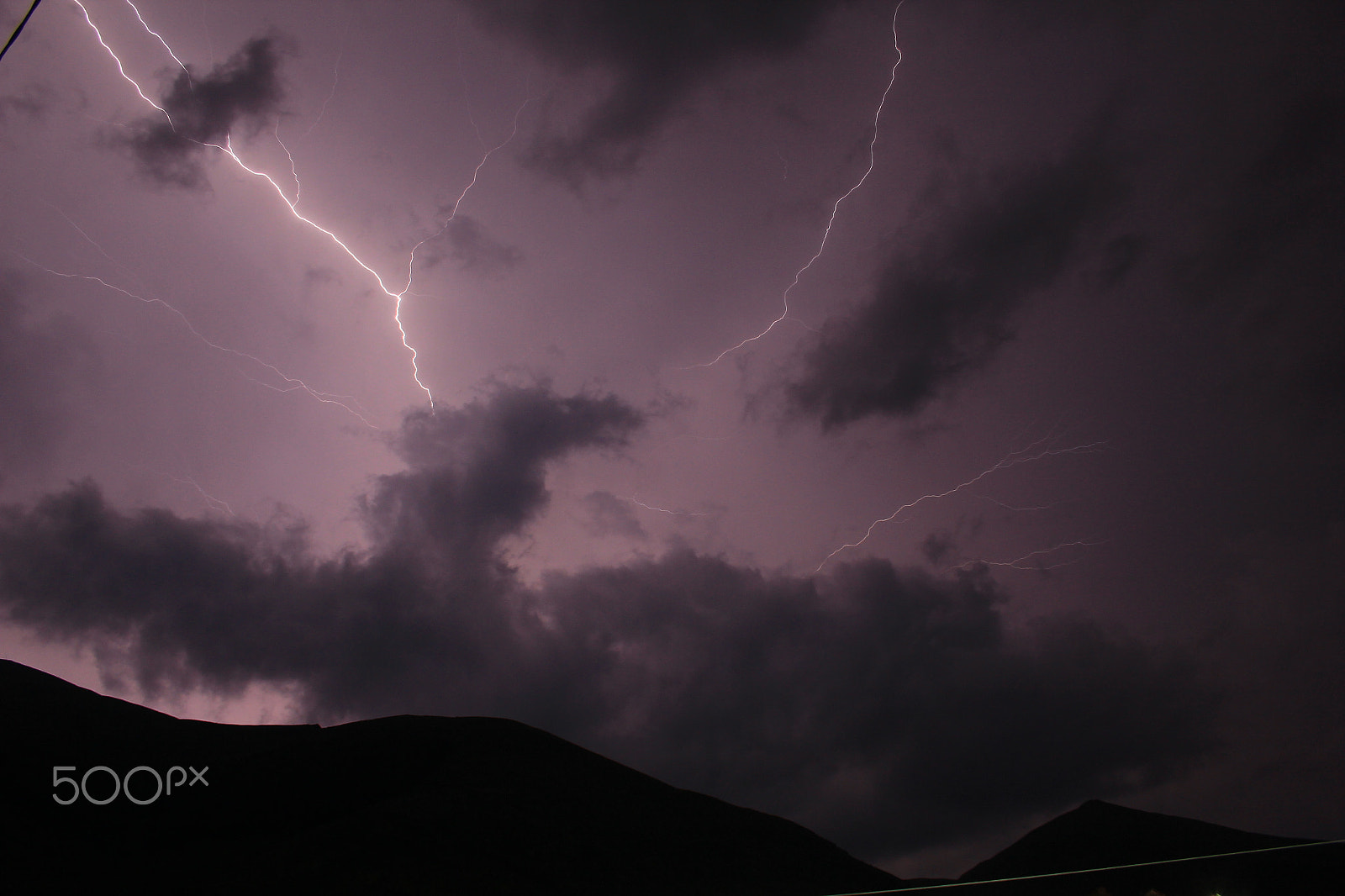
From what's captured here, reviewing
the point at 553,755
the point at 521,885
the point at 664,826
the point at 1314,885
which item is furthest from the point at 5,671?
the point at 1314,885

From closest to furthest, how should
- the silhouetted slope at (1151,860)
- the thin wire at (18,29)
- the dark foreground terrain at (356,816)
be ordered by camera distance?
the thin wire at (18,29), the dark foreground terrain at (356,816), the silhouetted slope at (1151,860)

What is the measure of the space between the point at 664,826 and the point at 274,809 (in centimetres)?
1916

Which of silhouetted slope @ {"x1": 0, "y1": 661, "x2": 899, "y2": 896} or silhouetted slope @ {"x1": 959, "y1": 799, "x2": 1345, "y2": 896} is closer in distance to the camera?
silhouetted slope @ {"x1": 0, "y1": 661, "x2": 899, "y2": 896}

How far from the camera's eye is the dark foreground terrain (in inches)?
1005

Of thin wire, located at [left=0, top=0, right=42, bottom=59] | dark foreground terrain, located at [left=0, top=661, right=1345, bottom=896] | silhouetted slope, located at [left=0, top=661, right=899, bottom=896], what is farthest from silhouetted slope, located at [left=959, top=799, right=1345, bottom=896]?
thin wire, located at [left=0, top=0, right=42, bottom=59]

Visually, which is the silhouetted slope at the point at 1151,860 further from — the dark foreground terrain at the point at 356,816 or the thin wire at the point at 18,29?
the thin wire at the point at 18,29

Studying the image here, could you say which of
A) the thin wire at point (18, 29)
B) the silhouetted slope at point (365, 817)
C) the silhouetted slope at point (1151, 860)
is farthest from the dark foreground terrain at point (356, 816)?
the thin wire at point (18, 29)

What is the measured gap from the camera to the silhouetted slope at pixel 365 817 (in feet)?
83.8

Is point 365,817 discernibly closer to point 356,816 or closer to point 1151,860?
point 356,816

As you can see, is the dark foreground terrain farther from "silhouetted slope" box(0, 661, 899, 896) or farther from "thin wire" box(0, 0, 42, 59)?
"thin wire" box(0, 0, 42, 59)

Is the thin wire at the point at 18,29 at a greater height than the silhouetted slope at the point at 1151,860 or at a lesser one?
greater

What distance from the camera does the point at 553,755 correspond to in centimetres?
4325

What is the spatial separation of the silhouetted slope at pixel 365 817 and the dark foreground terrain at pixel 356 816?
11 centimetres

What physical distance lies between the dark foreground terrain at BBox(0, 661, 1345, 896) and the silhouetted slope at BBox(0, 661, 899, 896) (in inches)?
4.1
